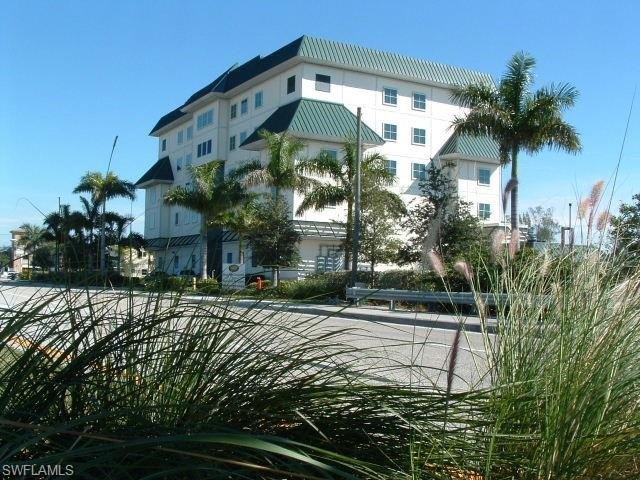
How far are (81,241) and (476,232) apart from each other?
920 inches

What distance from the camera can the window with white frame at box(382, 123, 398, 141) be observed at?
4953 centimetres

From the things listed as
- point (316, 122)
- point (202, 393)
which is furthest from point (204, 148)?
point (202, 393)

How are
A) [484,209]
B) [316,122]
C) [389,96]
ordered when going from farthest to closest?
[484,209]
[389,96]
[316,122]

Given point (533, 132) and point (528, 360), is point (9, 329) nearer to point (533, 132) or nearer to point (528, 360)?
point (528, 360)

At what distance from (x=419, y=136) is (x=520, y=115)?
73.5 feet

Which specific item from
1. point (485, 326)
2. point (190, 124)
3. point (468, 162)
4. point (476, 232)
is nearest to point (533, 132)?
point (476, 232)

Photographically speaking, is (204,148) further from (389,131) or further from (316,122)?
(389,131)

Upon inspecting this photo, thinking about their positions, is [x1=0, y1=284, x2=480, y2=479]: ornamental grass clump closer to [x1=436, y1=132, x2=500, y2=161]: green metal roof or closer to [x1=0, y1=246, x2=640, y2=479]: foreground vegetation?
[x1=0, y1=246, x2=640, y2=479]: foreground vegetation

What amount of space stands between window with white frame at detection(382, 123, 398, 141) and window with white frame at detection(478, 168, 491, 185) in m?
7.32

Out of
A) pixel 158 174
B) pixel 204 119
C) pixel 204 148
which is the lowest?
pixel 158 174

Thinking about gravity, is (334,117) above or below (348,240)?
above

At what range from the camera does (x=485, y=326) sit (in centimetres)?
312

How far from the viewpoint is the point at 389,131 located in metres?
49.8

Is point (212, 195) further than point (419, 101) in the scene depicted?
No
